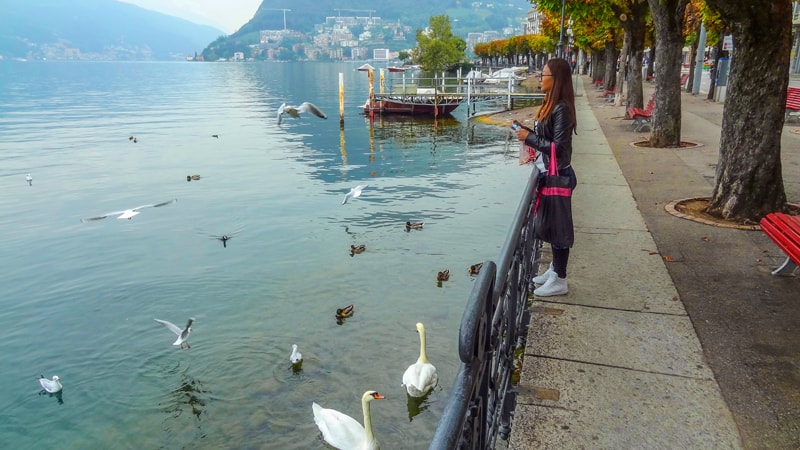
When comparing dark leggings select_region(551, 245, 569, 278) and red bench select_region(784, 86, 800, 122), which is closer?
dark leggings select_region(551, 245, 569, 278)

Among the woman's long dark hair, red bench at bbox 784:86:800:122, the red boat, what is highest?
the woman's long dark hair

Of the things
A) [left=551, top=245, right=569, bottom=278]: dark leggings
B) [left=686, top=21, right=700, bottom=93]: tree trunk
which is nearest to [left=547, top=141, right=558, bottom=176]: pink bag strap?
Result: [left=551, top=245, right=569, bottom=278]: dark leggings

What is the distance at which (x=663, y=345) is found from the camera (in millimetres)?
4293

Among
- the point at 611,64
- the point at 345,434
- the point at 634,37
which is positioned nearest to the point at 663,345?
the point at 345,434

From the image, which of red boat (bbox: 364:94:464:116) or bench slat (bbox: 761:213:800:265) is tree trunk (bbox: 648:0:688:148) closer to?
bench slat (bbox: 761:213:800:265)

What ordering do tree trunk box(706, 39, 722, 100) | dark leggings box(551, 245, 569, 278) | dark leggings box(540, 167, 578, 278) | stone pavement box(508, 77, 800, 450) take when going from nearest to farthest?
stone pavement box(508, 77, 800, 450), dark leggings box(540, 167, 578, 278), dark leggings box(551, 245, 569, 278), tree trunk box(706, 39, 722, 100)

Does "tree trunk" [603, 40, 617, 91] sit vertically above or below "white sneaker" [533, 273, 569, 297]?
above

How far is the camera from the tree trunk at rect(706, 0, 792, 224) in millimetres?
7086

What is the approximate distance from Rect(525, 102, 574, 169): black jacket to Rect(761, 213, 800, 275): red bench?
202 centimetres

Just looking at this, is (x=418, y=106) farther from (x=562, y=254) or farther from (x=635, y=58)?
(x=562, y=254)

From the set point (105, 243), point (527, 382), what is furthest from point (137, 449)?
point (105, 243)

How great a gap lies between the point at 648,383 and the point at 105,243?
12.7 meters

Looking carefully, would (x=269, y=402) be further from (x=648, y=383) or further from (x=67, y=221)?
(x=67, y=221)

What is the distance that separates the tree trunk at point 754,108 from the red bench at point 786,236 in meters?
2.05
